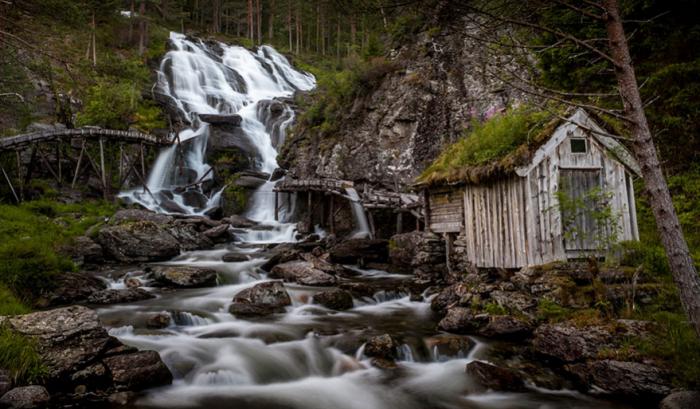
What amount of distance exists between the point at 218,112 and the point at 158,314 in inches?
1095

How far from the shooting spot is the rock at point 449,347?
7062mm

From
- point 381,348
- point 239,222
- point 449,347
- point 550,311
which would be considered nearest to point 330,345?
point 381,348

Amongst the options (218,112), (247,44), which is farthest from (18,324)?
(247,44)

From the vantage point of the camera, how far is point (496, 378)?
5.93 m

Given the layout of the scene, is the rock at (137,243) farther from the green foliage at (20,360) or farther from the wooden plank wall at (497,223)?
the wooden plank wall at (497,223)

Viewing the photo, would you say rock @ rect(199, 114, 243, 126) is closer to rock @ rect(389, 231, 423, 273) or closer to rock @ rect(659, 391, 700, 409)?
rock @ rect(389, 231, 423, 273)

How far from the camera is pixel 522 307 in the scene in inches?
309

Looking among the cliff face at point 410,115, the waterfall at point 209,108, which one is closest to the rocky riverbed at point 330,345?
the cliff face at point 410,115

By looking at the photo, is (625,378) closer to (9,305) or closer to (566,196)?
(566,196)

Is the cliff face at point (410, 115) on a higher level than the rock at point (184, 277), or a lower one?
higher

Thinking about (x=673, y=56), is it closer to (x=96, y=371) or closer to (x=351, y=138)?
(x=96, y=371)

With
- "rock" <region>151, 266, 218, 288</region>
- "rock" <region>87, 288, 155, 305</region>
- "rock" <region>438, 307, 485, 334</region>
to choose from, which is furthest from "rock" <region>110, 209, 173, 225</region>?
"rock" <region>438, 307, 485, 334</region>

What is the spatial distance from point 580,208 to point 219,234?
15104 millimetres

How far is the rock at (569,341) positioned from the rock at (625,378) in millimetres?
254
